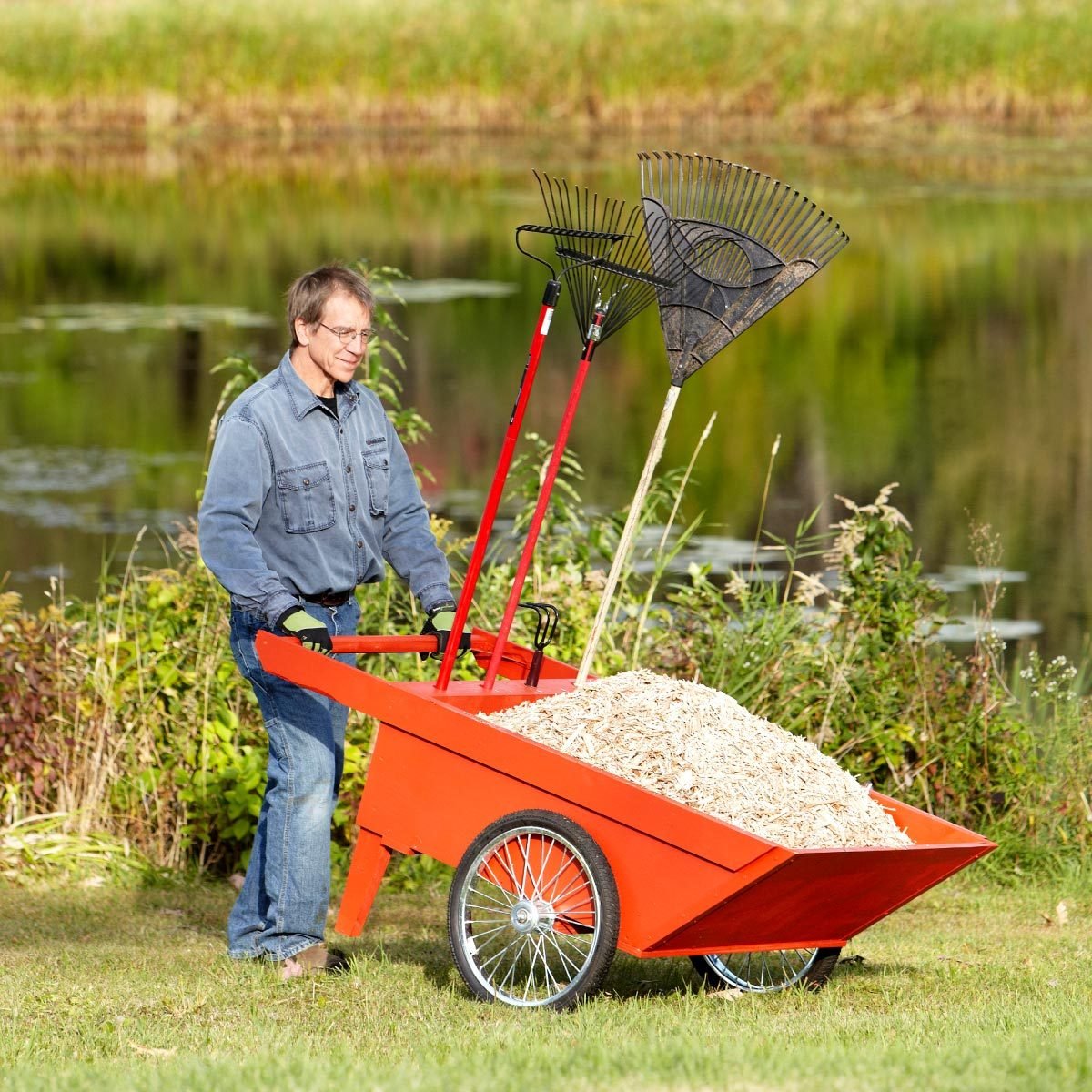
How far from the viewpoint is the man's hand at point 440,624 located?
17.5 ft

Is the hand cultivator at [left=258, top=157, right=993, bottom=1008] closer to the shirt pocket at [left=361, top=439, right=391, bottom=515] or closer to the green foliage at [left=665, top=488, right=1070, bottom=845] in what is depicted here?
the shirt pocket at [left=361, top=439, right=391, bottom=515]

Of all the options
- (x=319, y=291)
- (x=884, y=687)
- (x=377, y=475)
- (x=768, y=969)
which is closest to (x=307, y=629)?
(x=377, y=475)

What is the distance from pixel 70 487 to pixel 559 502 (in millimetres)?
5736

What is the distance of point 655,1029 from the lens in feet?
14.6

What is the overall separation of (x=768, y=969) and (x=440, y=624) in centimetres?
130

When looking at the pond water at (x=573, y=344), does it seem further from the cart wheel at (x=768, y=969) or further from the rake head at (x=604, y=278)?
the rake head at (x=604, y=278)

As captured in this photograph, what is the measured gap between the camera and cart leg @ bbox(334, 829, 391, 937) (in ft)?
16.6

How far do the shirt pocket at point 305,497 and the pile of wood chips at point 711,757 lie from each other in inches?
28.2

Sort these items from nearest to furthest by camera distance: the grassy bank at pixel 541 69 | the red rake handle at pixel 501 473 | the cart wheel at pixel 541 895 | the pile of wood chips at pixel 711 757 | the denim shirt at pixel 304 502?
the cart wheel at pixel 541 895 → the pile of wood chips at pixel 711 757 → the red rake handle at pixel 501 473 → the denim shirt at pixel 304 502 → the grassy bank at pixel 541 69

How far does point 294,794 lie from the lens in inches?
210

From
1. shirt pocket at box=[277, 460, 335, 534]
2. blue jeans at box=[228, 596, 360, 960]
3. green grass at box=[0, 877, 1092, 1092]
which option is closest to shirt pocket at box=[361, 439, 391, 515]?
shirt pocket at box=[277, 460, 335, 534]

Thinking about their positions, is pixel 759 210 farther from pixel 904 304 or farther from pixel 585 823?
pixel 904 304

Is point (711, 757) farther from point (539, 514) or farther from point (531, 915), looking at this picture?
point (539, 514)

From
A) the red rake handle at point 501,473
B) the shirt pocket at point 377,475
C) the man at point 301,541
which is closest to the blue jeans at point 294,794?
the man at point 301,541
